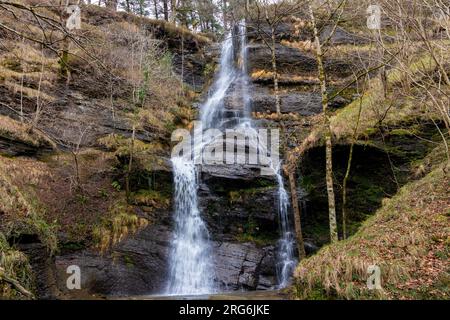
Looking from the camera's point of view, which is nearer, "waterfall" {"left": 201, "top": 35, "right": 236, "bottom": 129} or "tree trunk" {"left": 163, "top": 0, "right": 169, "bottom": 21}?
"waterfall" {"left": 201, "top": 35, "right": 236, "bottom": 129}

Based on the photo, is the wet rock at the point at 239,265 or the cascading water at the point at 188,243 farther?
the cascading water at the point at 188,243

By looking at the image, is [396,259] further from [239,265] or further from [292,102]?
[292,102]

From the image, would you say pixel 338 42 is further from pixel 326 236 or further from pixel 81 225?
pixel 81 225

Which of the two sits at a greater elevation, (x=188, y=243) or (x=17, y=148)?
(x=17, y=148)

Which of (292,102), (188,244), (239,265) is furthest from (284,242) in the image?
(292,102)

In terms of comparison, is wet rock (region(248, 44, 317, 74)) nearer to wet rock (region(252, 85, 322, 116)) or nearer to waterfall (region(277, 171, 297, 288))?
wet rock (region(252, 85, 322, 116))

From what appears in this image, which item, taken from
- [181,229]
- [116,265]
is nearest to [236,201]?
[181,229]

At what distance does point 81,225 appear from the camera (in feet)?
35.5

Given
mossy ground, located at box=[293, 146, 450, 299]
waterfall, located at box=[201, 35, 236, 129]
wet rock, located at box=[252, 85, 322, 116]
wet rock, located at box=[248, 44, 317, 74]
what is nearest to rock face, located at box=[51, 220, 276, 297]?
mossy ground, located at box=[293, 146, 450, 299]

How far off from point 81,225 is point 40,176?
238 centimetres

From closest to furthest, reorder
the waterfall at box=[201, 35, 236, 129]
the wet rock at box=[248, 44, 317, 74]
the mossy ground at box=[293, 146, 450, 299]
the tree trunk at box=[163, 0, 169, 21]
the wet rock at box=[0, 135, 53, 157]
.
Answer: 1. the mossy ground at box=[293, 146, 450, 299]
2. the wet rock at box=[0, 135, 53, 157]
3. the waterfall at box=[201, 35, 236, 129]
4. the wet rock at box=[248, 44, 317, 74]
5. the tree trunk at box=[163, 0, 169, 21]

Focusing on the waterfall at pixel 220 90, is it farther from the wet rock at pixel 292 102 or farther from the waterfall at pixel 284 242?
the waterfall at pixel 284 242

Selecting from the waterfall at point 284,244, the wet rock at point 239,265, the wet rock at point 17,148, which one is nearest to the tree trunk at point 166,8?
the wet rock at point 17,148

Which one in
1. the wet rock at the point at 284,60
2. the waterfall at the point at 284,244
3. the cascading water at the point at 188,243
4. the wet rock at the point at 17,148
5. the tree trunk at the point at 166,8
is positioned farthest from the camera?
the tree trunk at the point at 166,8
